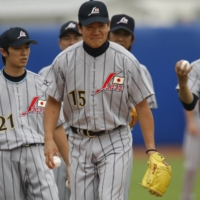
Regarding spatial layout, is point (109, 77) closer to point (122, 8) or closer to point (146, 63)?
point (146, 63)

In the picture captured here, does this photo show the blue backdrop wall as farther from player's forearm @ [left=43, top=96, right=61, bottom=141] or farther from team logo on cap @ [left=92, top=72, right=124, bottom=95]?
team logo on cap @ [left=92, top=72, right=124, bottom=95]

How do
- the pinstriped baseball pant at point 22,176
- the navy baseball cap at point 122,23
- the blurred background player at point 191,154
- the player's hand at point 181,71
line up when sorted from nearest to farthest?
the player's hand at point 181,71, the pinstriped baseball pant at point 22,176, the navy baseball cap at point 122,23, the blurred background player at point 191,154

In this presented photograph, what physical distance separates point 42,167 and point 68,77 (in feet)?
3.17

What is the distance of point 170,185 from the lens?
12773 mm

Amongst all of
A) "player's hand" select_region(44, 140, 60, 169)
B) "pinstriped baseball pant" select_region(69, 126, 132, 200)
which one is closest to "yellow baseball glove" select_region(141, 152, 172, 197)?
"pinstriped baseball pant" select_region(69, 126, 132, 200)

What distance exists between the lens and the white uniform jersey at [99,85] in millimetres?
6469

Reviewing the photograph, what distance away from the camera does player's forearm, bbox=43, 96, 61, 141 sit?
653 cm

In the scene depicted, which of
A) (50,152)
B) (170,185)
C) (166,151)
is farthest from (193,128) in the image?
(166,151)

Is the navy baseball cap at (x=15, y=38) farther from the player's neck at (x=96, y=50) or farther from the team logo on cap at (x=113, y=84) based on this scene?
the team logo on cap at (x=113, y=84)

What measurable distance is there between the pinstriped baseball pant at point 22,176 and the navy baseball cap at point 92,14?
134 centimetres

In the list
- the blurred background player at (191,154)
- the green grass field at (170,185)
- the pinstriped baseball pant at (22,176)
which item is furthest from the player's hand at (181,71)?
the green grass field at (170,185)

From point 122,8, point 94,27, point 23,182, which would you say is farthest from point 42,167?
point 122,8

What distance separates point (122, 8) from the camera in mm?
29062

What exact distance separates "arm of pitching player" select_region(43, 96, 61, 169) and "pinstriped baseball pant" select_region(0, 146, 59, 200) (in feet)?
1.73
